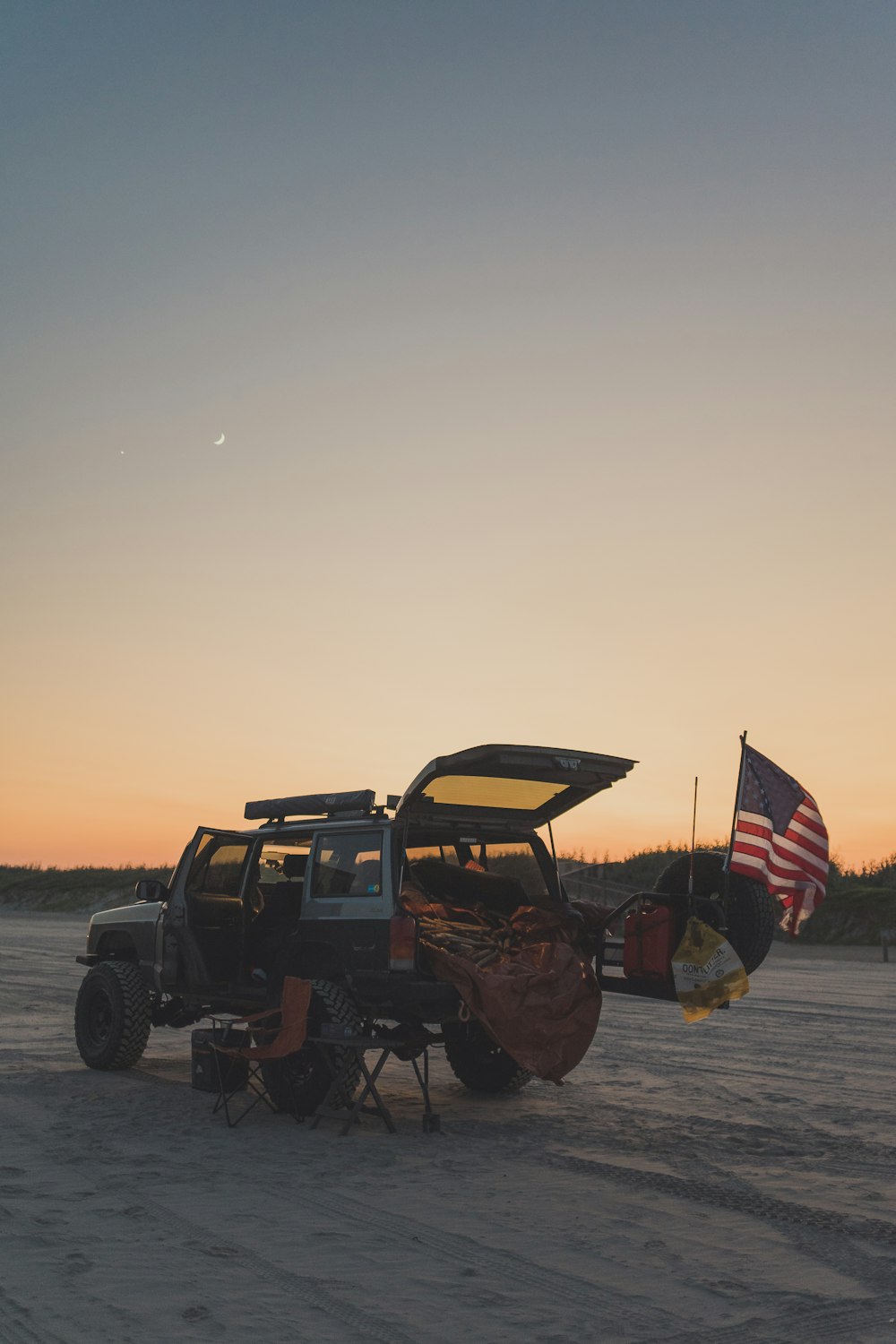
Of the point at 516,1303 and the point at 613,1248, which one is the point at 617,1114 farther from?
the point at 516,1303

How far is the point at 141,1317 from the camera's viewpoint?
4859mm

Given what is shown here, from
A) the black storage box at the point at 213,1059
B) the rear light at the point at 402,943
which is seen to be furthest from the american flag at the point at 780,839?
the black storage box at the point at 213,1059

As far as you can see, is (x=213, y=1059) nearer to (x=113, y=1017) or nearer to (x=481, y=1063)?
(x=113, y=1017)

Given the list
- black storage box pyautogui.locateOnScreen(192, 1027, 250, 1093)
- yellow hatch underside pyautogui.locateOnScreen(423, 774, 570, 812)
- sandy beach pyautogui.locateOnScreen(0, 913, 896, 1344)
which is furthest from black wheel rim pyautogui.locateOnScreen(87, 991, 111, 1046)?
yellow hatch underside pyautogui.locateOnScreen(423, 774, 570, 812)

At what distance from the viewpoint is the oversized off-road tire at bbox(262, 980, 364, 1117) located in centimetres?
916

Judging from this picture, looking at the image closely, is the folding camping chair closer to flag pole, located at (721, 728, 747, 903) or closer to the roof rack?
the roof rack

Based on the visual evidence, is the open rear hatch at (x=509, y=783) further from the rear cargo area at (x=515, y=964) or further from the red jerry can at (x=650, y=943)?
the red jerry can at (x=650, y=943)

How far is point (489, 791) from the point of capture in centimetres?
969

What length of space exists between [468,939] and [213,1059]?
7.45 ft

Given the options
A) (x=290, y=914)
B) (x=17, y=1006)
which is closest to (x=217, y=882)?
(x=290, y=914)

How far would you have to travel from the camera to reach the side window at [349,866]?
372 inches

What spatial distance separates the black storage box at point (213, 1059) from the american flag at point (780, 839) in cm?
420

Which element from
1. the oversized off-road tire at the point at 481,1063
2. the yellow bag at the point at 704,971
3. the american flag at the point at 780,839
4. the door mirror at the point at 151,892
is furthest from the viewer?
the door mirror at the point at 151,892

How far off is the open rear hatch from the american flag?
99cm
